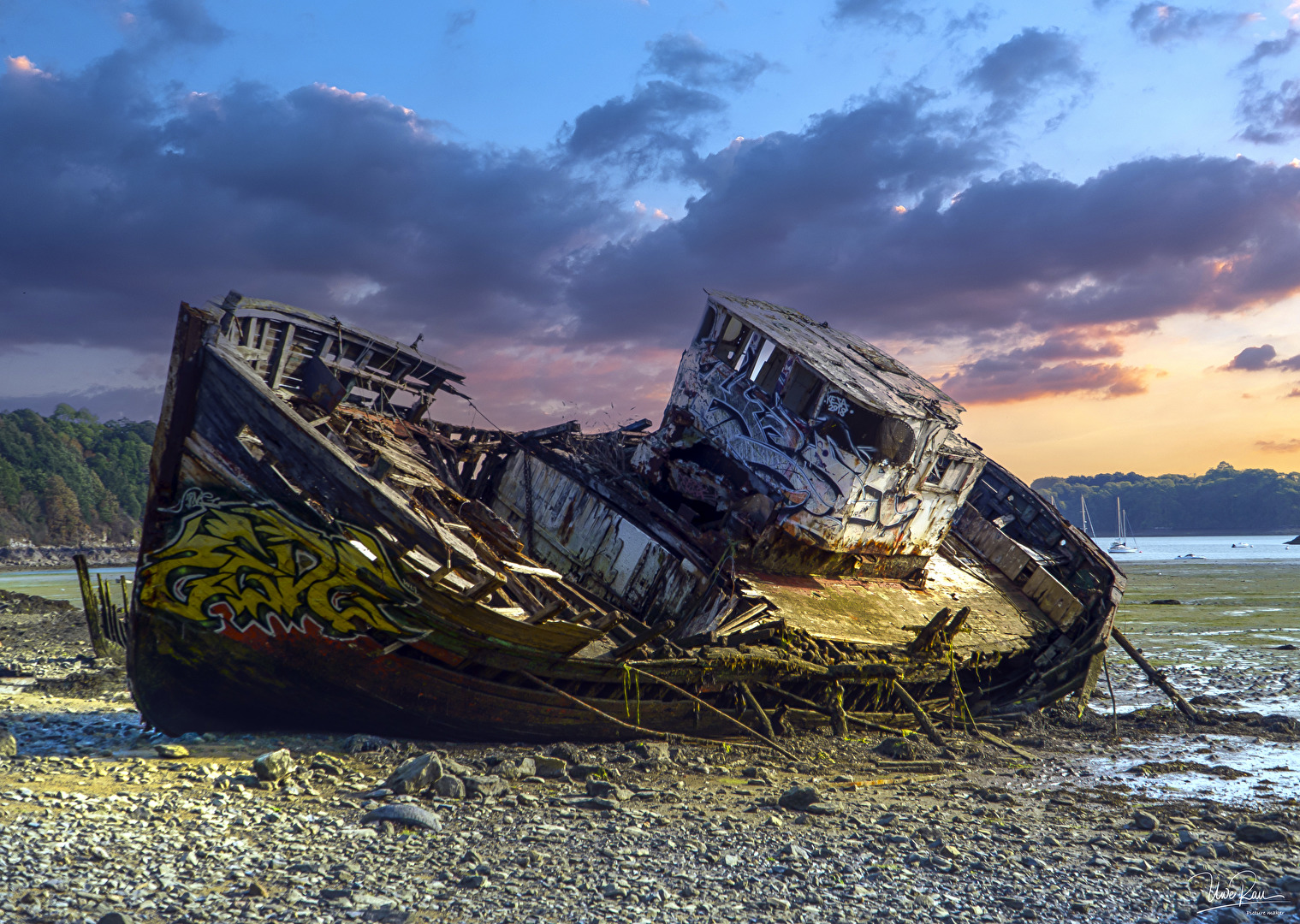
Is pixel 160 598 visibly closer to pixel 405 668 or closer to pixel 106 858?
pixel 405 668

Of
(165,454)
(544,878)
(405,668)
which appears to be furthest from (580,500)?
(544,878)

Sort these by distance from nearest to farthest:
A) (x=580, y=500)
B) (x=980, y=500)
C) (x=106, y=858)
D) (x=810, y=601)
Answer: (x=106, y=858), (x=810, y=601), (x=580, y=500), (x=980, y=500)

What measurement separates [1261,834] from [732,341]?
8739 millimetres

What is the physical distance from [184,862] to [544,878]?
2.40m

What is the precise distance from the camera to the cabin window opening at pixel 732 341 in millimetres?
12984

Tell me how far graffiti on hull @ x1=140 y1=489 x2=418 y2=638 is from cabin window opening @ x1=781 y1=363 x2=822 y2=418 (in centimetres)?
650

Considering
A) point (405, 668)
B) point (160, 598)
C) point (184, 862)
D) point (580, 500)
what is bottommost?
point (184, 862)

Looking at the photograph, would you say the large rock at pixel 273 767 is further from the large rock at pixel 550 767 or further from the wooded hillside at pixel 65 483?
the wooded hillside at pixel 65 483

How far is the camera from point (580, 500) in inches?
497

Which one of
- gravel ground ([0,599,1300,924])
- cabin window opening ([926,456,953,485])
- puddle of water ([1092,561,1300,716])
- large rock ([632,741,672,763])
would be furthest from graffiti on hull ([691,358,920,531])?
puddle of water ([1092,561,1300,716])

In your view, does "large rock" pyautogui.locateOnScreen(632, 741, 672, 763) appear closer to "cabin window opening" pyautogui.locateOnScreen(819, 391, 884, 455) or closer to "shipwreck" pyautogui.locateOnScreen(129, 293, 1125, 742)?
"shipwreck" pyautogui.locateOnScreen(129, 293, 1125, 742)

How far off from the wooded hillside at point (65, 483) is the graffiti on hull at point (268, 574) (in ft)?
265

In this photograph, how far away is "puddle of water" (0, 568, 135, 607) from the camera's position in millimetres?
35438

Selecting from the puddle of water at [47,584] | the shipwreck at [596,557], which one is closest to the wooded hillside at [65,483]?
the puddle of water at [47,584]
